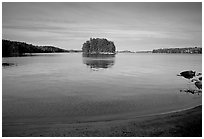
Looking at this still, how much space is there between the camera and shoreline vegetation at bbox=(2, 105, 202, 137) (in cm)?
661

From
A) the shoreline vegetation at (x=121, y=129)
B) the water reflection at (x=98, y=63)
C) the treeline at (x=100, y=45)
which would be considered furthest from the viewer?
the treeline at (x=100, y=45)

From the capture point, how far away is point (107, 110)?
9.83 m

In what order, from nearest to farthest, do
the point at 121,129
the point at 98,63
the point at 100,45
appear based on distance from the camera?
the point at 121,129 < the point at 98,63 < the point at 100,45

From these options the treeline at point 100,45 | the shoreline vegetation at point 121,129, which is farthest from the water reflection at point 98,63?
the shoreline vegetation at point 121,129

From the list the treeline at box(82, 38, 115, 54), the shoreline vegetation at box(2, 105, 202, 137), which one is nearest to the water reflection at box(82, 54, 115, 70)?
the treeline at box(82, 38, 115, 54)

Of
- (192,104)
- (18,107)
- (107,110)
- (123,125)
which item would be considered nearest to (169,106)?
(192,104)

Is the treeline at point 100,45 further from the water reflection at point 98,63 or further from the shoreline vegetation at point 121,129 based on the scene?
the shoreline vegetation at point 121,129

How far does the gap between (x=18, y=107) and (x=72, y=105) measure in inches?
104

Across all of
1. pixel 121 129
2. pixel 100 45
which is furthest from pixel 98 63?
pixel 121 129

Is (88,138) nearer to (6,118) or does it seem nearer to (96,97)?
(6,118)

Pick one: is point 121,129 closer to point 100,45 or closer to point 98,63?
point 98,63

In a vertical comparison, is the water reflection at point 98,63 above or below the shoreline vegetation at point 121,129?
above

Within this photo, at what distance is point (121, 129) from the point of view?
7.05 m

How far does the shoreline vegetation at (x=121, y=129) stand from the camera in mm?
6605
